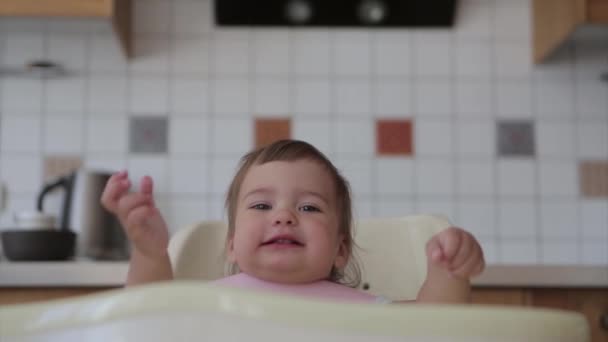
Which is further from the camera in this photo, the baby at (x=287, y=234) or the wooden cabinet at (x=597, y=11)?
the wooden cabinet at (x=597, y=11)

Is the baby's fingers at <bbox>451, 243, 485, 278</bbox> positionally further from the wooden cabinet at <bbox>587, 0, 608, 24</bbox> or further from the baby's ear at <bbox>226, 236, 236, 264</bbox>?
the wooden cabinet at <bbox>587, 0, 608, 24</bbox>

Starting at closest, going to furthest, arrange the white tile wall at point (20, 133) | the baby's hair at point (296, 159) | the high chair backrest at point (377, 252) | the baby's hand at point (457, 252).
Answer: the baby's hand at point (457, 252) < the baby's hair at point (296, 159) < the high chair backrest at point (377, 252) < the white tile wall at point (20, 133)

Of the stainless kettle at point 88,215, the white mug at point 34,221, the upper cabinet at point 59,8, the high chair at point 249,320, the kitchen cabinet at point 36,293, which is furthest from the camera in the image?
the stainless kettle at point 88,215

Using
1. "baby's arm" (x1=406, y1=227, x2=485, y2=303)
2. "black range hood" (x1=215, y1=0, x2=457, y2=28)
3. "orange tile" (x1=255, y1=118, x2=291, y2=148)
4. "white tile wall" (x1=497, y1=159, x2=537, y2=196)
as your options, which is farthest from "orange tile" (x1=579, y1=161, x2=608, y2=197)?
"baby's arm" (x1=406, y1=227, x2=485, y2=303)

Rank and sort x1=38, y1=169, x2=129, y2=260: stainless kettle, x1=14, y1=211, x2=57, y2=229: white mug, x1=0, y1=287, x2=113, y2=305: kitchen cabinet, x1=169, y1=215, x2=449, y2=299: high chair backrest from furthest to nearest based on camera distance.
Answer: x1=38, y1=169, x2=129, y2=260: stainless kettle
x1=14, y1=211, x2=57, y2=229: white mug
x1=0, y1=287, x2=113, y2=305: kitchen cabinet
x1=169, y1=215, x2=449, y2=299: high chair backrest

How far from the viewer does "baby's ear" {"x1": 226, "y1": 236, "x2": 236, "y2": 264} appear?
3.56 ft

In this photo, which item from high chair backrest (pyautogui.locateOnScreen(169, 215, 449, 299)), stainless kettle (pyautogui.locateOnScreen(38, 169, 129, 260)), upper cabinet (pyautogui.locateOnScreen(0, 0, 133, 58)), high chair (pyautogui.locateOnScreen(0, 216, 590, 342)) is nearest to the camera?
high chair (pyautogui.locateOnScreen(0, 216, 590, 342))

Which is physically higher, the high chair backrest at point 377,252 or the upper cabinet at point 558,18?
the upper cabinet at point 558,18

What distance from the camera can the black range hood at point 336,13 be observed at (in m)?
2.20

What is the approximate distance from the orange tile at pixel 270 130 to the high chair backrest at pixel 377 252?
3.10 ft

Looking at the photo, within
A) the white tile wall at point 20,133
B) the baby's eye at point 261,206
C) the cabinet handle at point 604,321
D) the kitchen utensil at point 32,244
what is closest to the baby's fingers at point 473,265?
the baby's eye at point 261,206

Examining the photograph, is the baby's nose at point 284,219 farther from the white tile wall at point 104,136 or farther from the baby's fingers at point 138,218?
the white tile wall at point 104,136

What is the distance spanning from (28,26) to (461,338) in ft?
6.20

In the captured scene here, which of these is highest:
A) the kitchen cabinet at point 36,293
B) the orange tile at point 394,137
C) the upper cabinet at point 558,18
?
the upper cabinet at point 558,18
